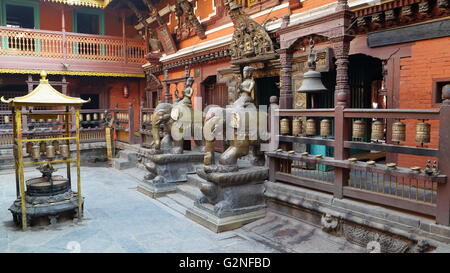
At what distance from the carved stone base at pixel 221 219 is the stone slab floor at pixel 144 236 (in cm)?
11

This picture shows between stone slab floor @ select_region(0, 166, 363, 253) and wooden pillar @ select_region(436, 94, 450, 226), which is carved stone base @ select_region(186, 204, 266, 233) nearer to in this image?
stone slab floor @ select_region(0, 166, 363, 253)

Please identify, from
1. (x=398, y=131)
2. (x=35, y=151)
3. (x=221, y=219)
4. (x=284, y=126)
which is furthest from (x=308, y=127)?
(x=35, y=151)

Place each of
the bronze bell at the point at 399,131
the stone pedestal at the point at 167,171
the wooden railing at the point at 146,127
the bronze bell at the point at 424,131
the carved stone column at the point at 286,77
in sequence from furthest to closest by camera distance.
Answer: the wooden railing at the point at 146,127 → the stone pedestal at the point at 167,171 → the carved stone column at the point at 286,77 → the bronze bell at the point at 399,131 → the bronze bell at the point at 424,131

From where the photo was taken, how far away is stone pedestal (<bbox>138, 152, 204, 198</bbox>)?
26.2 ft

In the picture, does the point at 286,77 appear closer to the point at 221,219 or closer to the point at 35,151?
the point at 221,219

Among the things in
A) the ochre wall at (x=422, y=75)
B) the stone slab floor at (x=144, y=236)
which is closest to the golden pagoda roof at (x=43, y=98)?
the stone slab floor at (x=144, y=236)

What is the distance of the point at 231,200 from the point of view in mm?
5797

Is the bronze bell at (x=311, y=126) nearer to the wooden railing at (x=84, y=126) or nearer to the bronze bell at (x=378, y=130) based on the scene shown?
the bronze bell at (x=378, y=130)

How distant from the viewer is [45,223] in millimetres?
5871

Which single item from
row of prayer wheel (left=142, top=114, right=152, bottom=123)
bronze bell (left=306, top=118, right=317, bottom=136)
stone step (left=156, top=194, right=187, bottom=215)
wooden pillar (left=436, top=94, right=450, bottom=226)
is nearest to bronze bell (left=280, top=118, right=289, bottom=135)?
bronze bell (left=306, top=118, right=317, bottom=136)

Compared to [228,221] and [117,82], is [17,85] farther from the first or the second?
[228,221]

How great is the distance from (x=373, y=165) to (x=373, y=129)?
466 millimetres

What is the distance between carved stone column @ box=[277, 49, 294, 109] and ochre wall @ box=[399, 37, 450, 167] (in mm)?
1990

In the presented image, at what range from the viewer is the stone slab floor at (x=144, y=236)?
4.87 metres
